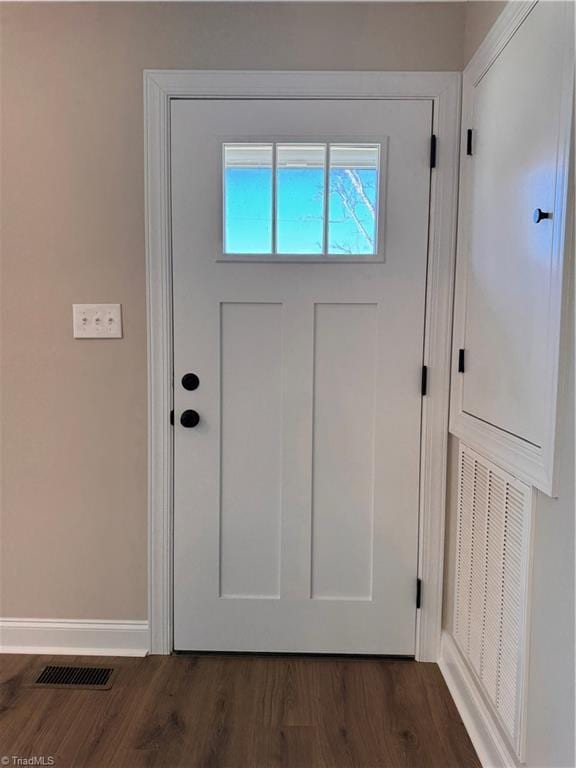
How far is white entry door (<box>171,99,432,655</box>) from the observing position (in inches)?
62.8

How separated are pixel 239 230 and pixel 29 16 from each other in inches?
40.3

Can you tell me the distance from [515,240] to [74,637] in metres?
2.02

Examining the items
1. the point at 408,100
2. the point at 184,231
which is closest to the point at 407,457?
the point at 184,231

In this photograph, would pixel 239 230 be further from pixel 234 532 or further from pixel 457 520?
pixel 457 520

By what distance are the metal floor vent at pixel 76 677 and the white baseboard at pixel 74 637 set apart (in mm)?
80

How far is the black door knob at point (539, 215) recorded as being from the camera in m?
1.03

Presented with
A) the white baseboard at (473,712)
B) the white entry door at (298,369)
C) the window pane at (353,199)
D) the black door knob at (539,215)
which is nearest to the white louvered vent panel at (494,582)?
the white baseboard at (473,712)

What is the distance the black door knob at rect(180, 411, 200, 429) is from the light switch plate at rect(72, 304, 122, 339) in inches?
14.7

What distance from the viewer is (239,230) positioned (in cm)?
163

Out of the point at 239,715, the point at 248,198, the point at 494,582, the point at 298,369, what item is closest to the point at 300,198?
the point at 248,198

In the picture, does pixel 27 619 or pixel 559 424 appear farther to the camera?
pixel 27 619

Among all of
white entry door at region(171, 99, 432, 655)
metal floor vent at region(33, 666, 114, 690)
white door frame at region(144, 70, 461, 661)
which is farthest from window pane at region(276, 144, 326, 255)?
metal floor vent at region(33, 666, 114, 690)

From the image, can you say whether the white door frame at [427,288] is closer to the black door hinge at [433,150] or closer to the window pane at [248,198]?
the black door hinge at [433,150]

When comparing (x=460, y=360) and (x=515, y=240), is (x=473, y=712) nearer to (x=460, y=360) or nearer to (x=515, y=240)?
(x=460, y=360)
